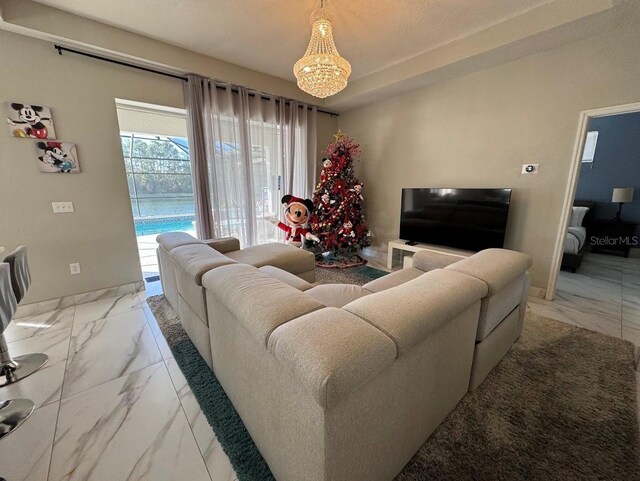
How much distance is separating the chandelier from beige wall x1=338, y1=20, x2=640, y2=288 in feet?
6.31

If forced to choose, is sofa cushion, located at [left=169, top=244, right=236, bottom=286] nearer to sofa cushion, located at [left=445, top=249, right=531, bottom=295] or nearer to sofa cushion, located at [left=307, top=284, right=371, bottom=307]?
sofa cushion, located at [left=307, top=284, right=371, bottom=307]

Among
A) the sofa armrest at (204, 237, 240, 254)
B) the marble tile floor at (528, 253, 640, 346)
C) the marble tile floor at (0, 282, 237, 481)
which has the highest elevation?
the sofa armrest at (204, 237, 240, 254)

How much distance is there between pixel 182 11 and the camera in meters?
2.24

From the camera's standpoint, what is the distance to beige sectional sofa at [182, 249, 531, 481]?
74 centimetres

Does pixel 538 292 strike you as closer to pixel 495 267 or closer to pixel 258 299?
pixel 495 267

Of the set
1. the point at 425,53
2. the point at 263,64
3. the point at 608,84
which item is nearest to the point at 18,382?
the point at 263,64

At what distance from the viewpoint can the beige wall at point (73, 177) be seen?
2.32 metres

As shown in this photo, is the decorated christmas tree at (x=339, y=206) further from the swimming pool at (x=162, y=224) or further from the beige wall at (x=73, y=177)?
the swimming pool at (x=162, y=224)

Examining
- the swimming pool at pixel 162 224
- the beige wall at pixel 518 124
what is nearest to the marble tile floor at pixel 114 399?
the beige wall at pixel 518 124

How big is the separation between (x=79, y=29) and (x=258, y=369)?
335 cm

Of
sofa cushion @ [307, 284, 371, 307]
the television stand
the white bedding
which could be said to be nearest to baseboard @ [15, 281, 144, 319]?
sofa cushion @ [307, 284, 371, 307]

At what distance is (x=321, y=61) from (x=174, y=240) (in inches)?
75.9

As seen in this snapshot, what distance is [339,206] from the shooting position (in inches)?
154

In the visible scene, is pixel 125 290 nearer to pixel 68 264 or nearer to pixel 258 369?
pixel 68 264
